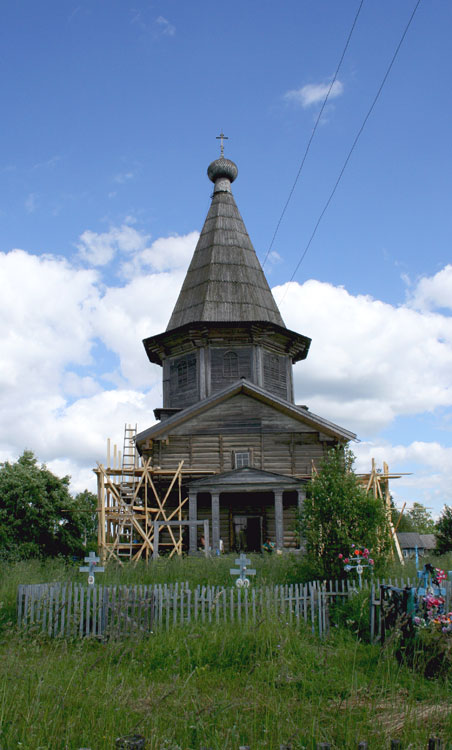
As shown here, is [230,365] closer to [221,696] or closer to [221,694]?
[221,694]

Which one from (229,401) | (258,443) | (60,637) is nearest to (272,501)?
(258,443)

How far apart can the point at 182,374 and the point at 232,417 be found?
4.80 m

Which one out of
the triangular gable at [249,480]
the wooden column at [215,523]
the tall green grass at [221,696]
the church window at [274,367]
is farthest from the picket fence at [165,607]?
the church window at [274,367]

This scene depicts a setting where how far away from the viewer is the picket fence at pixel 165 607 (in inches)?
391

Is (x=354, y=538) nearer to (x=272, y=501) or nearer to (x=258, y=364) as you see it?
(x=272, y=501)

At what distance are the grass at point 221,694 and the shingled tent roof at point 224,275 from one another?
61.9 feet

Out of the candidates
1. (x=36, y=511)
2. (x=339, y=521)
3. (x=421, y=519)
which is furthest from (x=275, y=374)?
(x=421, y=519)

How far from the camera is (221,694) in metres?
6.68

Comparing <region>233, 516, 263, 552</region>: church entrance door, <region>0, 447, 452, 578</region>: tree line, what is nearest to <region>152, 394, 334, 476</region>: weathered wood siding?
<region>0, 447, 452, 578</region>: tree line

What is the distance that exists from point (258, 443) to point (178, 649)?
48.2 ft

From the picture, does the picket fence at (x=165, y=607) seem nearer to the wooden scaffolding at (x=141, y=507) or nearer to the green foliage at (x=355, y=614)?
the green foliage at (x=355, y=614)

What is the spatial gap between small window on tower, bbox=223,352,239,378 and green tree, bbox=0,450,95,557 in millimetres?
8142

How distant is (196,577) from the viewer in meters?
13.4

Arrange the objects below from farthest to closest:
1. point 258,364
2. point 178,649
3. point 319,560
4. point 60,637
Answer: point 258,364 → point 319,560 → point 60,637 → point 178,649
